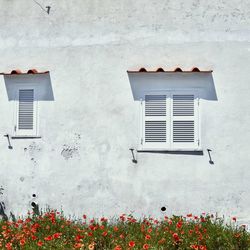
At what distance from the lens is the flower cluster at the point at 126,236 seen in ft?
26.6

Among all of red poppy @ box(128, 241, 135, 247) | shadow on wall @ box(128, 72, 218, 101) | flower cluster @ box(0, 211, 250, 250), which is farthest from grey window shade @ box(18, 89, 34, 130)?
red poppy @ box(128, 241, 135, 247)

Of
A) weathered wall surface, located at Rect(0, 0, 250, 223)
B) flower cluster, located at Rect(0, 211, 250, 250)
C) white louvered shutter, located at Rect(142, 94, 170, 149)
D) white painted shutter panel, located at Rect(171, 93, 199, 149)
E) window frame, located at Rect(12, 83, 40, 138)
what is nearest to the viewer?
flower cluster, located at Rect(0, 211, 250, 250)

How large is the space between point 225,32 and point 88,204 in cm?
452

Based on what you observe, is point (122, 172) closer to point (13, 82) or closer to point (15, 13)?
point (13, 82)

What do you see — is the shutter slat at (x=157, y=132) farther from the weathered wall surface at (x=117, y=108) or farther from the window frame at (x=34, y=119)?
the window frame at (x=34, y=119)

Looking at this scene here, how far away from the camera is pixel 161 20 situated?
37.2 ft

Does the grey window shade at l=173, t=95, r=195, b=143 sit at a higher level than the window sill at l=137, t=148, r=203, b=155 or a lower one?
higher

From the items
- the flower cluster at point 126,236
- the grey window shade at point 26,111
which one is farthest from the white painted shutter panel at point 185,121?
the grey window shade at point 26,111

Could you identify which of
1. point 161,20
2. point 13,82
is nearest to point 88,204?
point 13,82

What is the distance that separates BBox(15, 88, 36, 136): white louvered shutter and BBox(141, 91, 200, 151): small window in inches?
95.3

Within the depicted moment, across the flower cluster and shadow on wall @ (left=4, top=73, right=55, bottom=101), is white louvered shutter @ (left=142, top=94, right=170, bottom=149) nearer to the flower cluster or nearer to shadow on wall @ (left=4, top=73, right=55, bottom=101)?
the flower cluster

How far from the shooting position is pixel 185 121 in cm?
1103

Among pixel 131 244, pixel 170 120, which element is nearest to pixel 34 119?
pixel 170 120

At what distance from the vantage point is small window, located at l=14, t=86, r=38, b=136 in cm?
1166
